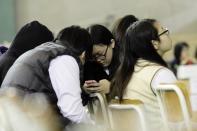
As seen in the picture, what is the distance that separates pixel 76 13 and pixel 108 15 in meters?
0.44

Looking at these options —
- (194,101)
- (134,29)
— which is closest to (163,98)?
(194,101)

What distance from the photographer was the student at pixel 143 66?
224 centimetres

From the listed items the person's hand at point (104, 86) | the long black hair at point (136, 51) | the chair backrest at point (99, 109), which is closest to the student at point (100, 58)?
the person's hand at point (104, 86)

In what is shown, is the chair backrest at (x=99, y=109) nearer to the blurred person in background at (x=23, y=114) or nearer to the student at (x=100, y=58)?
the student at (x=100, y=58)

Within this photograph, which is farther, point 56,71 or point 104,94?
point 104,94

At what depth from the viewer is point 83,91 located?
8.35ft

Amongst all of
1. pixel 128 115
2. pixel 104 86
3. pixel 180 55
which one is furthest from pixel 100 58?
pixel 180 55

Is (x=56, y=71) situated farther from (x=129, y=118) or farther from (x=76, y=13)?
(x=76, y=13)

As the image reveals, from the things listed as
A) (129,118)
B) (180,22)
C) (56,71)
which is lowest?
(180,22)

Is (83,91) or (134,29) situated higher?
(134,29)

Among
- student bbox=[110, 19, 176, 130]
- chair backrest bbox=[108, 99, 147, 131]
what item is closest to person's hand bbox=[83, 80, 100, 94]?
student bbox=[110, 19, 176, 130]

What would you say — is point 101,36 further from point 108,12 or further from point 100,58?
point 108,12

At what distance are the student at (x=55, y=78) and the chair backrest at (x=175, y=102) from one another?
36 centimetres

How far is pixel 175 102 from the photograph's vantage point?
2.07 meters
